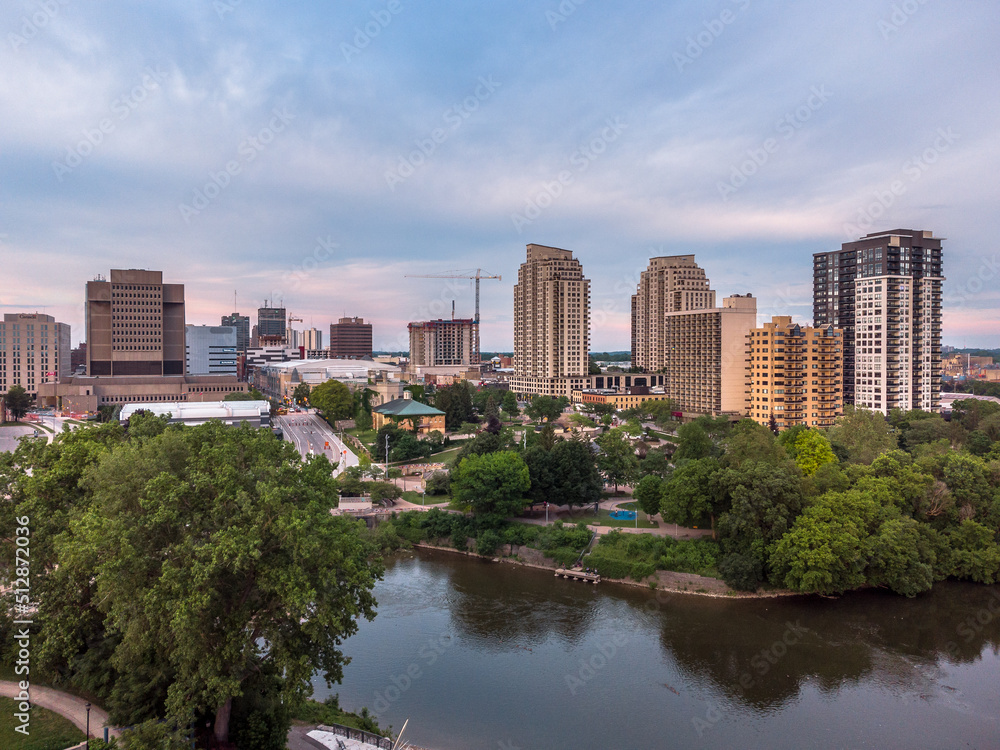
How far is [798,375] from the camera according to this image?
4888 cm

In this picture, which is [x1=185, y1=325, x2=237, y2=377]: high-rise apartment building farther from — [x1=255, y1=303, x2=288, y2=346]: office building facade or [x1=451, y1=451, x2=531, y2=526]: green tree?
[x1=451, y1=451, x2=531, y2=526]: green tree

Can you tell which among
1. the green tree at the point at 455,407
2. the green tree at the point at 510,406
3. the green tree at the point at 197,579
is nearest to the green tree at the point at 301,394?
the green tree at the point at 455,407

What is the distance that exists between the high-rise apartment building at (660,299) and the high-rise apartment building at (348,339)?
74.8m

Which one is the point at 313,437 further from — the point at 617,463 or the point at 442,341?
the point at 442,341

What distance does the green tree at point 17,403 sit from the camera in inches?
2087

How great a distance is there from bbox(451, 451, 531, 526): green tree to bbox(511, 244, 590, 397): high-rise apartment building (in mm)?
45513

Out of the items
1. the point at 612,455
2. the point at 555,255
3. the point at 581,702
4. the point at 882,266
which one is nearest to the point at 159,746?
the point at 581,702

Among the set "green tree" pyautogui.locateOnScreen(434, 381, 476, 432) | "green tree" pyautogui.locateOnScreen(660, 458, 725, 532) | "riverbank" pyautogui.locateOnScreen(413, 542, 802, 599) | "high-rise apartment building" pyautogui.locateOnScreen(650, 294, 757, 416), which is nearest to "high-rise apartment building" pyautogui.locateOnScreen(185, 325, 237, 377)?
"green tree" pyautogui.locateOnScreen(434, 381, 476, 432)

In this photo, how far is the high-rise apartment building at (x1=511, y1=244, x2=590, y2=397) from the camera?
71.7m

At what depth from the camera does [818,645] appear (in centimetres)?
1825

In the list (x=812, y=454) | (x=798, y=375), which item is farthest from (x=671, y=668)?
(x=798, y=375)

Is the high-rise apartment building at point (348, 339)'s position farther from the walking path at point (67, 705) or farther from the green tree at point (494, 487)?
the walking path at point (67, 705)

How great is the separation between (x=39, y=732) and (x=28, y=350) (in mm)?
71291

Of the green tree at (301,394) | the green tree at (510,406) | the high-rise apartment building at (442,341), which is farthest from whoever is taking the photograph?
the high-rise apartment building at (442,341)
